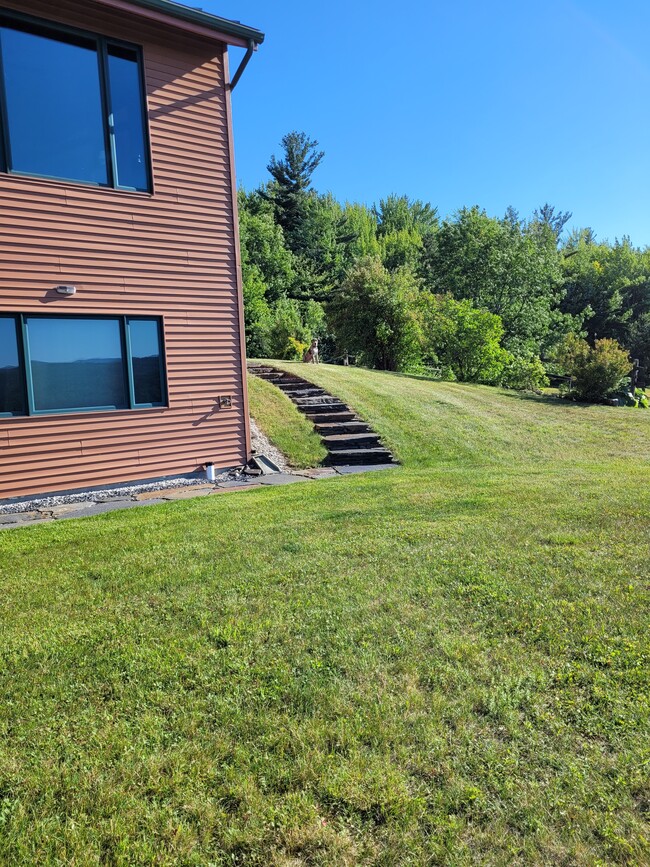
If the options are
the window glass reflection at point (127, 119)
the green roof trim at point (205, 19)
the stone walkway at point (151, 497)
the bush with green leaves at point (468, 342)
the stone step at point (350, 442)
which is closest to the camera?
the stone walkway at point (151, 497)

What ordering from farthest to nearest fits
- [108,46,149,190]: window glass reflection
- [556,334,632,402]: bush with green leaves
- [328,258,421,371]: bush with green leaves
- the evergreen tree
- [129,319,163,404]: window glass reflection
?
the evergreen tree
[328,258,421,371]: bush with green leaves
[556,334,632,402]: bush with green leaves
[129,319,163,404]: window glass reflection
[108,46,149,190]: window glass reflection

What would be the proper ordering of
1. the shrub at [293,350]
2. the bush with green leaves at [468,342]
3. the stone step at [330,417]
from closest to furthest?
the stone step at [330,417] < the bush with green leaves at [468,342] < the shrub at [293,350]

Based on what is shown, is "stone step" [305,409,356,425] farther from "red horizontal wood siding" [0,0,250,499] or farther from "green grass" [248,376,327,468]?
"red horizontal wood siding" [0,0,250,499]

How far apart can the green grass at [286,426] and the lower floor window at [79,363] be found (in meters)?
2.16

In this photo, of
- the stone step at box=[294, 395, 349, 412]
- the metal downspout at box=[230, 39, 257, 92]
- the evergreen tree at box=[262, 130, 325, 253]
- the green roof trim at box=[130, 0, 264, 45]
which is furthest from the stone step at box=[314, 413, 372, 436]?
the evergreen tree at box=[262, 130, 325, 253]

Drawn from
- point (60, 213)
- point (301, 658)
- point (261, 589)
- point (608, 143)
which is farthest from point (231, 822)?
point (608, 143)

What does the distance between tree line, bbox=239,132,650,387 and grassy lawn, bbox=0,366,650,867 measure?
12.7 meters

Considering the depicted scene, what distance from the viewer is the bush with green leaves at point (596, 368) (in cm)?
1352

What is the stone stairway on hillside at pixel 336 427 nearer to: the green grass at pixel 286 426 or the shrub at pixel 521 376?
the green grass at pixel 286 426

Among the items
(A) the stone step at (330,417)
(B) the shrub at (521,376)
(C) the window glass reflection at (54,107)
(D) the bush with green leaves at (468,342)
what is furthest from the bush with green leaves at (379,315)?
(C) the window glass reflection at (54,107)

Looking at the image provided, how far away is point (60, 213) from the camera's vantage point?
6.22m

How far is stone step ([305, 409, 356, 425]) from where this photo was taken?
9.34 meters

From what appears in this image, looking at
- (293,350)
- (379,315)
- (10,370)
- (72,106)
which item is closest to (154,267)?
(72,106)

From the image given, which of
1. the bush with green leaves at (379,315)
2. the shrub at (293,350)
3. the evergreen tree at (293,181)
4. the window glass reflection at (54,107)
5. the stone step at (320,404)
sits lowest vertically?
the stone step at (320,404)
